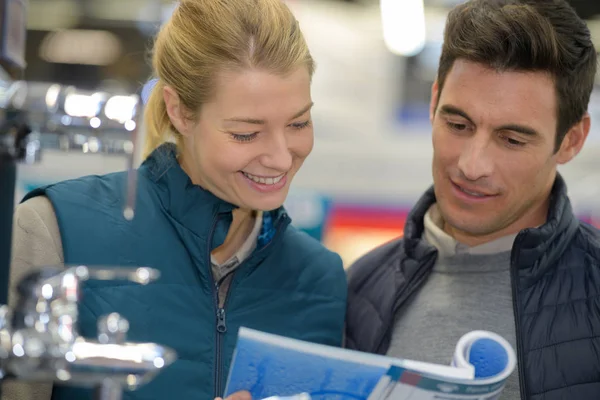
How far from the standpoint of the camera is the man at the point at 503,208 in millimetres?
1731

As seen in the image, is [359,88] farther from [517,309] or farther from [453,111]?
[517,309]

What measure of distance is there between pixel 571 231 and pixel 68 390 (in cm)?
111

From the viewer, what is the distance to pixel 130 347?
926mm

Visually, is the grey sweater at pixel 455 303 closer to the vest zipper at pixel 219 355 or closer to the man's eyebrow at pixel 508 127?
the man's eyebrow at pixel 508 127

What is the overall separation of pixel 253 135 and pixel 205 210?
18 centimetres

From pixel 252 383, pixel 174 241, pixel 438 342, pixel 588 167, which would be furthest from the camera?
pixel 588 167

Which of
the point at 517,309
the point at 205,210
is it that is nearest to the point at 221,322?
the point at 205,210

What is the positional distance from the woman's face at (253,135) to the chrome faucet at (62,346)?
27.4 inches

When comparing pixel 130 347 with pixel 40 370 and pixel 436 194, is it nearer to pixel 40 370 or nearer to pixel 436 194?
pixel 40 370

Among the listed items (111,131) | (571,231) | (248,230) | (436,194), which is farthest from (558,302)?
(111,131)

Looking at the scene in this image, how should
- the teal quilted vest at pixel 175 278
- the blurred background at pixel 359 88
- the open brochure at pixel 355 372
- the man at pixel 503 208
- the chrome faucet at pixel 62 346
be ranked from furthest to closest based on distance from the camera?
1. the blurred background at pixel 359 88
2. the man at pixel 503 208
3. the teal quilted vest at pixel 175 278
4. the open brochure at pixel 355 372
5. the chrome faucet at pixel 62 346

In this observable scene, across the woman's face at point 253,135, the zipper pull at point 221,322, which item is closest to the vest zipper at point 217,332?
the zipper pull at point 221,322

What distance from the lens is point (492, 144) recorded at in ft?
5.95

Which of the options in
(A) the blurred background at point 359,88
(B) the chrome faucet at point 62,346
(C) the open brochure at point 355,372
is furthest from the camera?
(A) the blurred background at point 359,88
